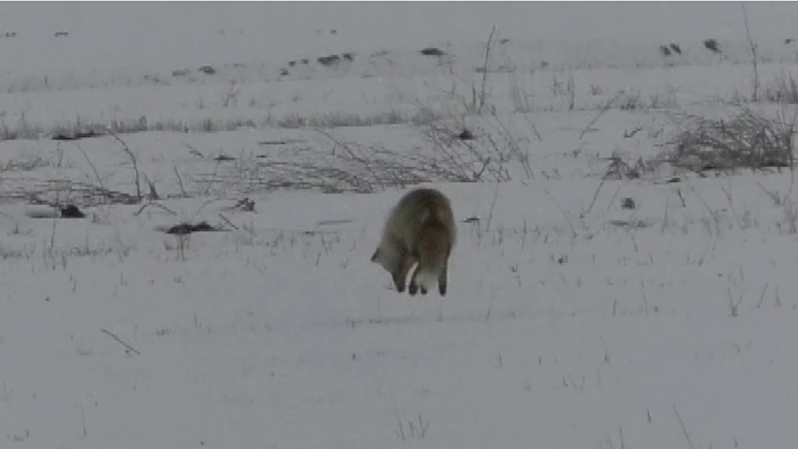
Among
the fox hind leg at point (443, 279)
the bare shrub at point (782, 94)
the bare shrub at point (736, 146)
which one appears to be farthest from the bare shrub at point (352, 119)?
the fox hind leg at point (443, 279)

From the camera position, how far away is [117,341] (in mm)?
6812

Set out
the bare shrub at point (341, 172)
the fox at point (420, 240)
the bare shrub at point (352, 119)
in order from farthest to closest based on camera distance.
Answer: the bare shrub at point (352, 119), the bare shrub at point (341, 172), the fox at point (420, 240)

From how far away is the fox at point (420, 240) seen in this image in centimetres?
721

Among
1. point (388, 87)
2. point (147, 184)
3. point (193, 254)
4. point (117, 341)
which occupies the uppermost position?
point (117, 341)

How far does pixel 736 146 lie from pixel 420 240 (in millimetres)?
5634

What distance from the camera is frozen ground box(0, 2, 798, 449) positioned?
5379 mm

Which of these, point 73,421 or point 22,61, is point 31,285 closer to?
point 73,421

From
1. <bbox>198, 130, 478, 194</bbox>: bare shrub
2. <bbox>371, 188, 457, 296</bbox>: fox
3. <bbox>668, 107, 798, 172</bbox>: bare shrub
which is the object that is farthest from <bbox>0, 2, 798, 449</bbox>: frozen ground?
<bbox>668, 107, 798, 172</bbox>: bare shrub

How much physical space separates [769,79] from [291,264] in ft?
41.4

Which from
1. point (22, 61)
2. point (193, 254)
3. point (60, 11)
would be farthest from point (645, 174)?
point (60, 11)

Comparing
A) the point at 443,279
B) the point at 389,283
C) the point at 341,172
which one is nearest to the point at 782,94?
the point at 341,172

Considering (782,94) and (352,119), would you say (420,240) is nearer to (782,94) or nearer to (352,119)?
(352,119)

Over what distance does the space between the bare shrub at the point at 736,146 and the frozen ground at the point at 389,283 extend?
26cm

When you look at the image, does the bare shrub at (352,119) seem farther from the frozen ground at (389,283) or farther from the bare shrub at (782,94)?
the bare shrub at (782,94)
